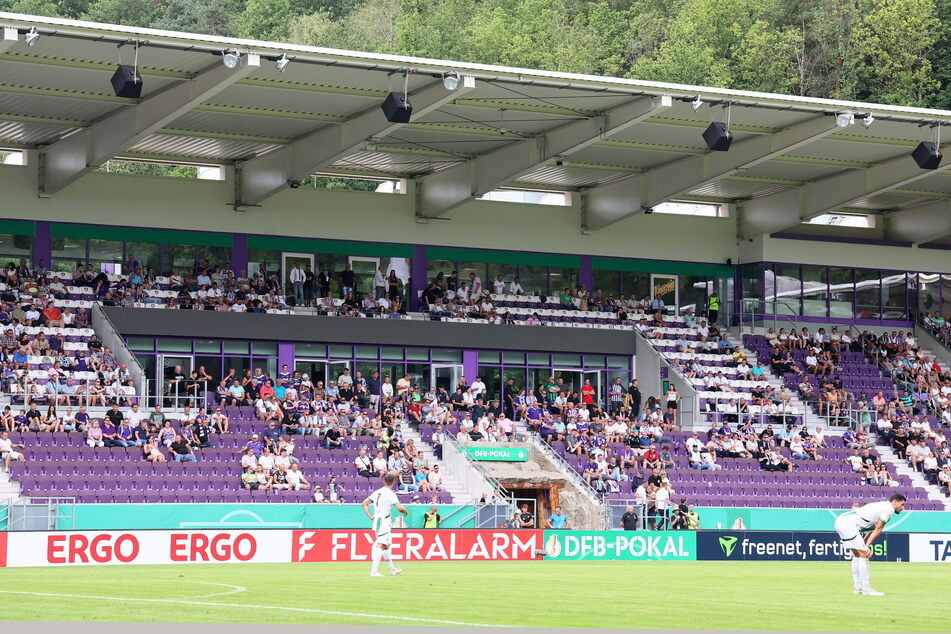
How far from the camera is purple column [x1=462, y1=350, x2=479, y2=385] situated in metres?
45.6

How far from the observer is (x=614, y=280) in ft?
163

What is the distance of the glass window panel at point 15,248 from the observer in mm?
41125

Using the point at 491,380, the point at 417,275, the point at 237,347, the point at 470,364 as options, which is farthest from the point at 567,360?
the point at 237,347

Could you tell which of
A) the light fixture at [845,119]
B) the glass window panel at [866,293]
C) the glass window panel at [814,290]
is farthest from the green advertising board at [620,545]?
the glass window panel at [866,293]

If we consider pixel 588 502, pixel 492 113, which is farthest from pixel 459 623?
pixel 492 113

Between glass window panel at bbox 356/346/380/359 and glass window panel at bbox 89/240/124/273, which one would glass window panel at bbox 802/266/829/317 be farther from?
glass window panel at bbox 89/240/124/273

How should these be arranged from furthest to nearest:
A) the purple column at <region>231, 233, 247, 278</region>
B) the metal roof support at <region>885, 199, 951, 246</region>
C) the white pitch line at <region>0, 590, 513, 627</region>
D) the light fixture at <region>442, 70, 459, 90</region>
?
1. the metal roof support at <region>885, 199, 951, 246</region>
2. the purple column at <region>231, 233, 247, 278</region>
3. the light fixture at <region>442, 70, 459, 90</region>
4. the white pitch line at <region>0, 590, 513, 627</region>

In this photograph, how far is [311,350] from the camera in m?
43.8

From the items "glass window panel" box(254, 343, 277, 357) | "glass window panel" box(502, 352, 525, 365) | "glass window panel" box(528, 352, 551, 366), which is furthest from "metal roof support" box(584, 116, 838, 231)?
"glass window panel" box(254, 343, 277, 357)

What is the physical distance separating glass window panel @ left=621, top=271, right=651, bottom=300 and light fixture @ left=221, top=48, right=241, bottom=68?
20661 mm

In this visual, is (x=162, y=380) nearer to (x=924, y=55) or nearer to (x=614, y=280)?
(x=614, y=280)

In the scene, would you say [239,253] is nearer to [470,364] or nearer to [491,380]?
[470,364]

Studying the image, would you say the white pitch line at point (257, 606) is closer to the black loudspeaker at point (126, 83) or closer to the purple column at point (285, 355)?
the black loudspeaker at point (126, 83)

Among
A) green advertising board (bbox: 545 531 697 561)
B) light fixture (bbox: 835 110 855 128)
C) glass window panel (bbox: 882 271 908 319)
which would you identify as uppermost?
light fixture (bbox: 835 110 855 128)
